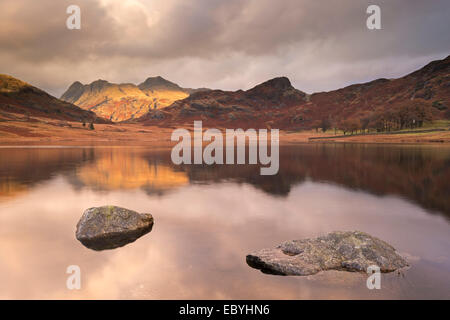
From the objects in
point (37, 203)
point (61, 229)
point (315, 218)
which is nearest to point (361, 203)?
point (315, 218)

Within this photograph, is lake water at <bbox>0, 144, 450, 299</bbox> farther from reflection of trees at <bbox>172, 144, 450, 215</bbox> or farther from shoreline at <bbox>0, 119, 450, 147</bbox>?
shoreline at <bbox>0, 119, 450, 147</bbox>

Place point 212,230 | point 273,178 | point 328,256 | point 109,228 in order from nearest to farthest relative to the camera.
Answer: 1. point 328,256
2. point 109,228
3. point 212,230
4. point 273,178

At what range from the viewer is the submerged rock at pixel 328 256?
29.6ft

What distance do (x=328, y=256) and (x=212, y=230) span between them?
5420mm

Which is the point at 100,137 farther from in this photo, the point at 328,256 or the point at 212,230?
the point at 328,256

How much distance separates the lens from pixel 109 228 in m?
12.1

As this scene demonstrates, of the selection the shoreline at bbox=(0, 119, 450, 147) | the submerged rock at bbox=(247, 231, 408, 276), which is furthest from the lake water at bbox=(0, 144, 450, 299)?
the shoreline at bbox=(0, 119, 450, 147)

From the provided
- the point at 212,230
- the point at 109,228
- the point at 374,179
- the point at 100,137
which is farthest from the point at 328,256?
the point at 100,137

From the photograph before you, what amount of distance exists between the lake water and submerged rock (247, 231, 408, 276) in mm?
340

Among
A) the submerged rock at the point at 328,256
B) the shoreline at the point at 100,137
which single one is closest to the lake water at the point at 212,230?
the submerged rock at the point at 328,256

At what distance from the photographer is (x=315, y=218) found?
15578 mm

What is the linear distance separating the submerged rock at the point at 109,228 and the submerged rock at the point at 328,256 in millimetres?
5420
